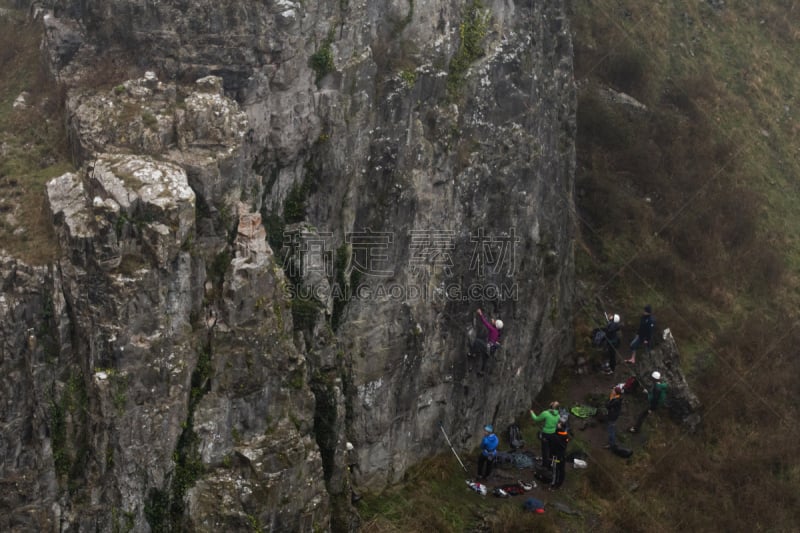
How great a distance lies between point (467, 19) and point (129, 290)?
415 inches

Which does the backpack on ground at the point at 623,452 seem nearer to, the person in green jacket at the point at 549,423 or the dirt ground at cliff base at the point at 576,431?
the dirt ground at cliff base at the point at 576,431

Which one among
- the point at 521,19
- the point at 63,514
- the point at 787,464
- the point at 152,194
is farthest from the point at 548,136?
the point at 63,514

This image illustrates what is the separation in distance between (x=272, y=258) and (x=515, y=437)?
30.5ft

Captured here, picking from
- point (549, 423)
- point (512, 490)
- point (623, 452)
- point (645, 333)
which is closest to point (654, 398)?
point (623, 452)

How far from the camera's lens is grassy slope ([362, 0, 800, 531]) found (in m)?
21.2

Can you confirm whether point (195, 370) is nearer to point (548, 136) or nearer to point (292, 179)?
point (292, 179)

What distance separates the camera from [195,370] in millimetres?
16297

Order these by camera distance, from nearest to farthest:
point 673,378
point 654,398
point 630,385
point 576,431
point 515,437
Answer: point 515,437 → point 576,431 → point 654,398 → point 673,378 → point 630,385

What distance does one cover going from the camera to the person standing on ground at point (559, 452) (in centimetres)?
2123

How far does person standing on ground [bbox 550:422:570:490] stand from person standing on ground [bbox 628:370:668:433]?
337 cm

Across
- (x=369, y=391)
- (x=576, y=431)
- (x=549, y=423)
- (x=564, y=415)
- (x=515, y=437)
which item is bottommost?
(x=515, y=437)

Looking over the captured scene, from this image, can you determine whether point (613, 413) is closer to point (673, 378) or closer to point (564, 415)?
point (564, 415)

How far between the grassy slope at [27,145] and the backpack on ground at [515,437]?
12.4 meters

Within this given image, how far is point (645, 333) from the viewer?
2575 cm
